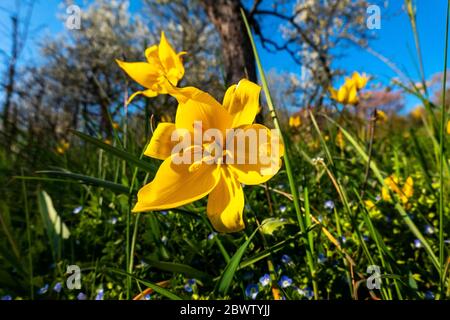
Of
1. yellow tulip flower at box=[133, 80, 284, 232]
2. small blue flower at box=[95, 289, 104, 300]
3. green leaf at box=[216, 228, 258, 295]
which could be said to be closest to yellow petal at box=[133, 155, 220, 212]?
yellow tulip flower at box=[133, 80, 284, 232]

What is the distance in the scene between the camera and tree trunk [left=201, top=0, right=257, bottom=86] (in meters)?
3.56

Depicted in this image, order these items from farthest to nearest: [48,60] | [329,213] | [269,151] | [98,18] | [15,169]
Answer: [48,60]
[98,18]
[15,169]
[329,213]
[269,151]

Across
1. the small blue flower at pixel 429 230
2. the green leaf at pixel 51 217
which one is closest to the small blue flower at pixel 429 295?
the small blue flower at pixel 429 230

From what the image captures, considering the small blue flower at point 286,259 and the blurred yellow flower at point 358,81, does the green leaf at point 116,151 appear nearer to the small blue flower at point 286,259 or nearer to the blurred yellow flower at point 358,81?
the small blue flower at point 286,259

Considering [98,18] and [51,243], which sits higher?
[98,18]

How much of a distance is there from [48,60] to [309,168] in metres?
17.7

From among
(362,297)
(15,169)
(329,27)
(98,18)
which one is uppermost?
(98,18)

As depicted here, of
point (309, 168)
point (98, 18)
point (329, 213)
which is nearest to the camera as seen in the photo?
point (329, 213)

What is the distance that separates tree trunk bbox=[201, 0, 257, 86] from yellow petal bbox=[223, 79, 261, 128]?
307 cm

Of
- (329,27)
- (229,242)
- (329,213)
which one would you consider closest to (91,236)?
(229,242)

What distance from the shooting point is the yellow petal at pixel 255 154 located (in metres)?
0.41

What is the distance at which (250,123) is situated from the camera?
431 millimetres

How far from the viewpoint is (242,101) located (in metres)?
0.43
